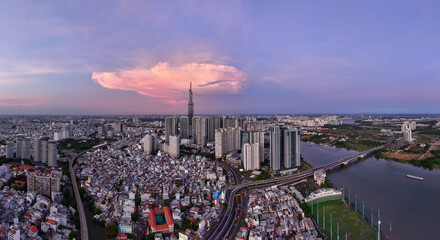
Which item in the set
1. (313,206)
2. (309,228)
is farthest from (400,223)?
(309,228)

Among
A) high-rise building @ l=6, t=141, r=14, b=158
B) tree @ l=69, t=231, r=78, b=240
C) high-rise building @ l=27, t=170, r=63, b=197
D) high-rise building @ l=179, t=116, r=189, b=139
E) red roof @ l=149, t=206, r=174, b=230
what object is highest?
high-rise building @ l=179, t=116, r=189, b=139

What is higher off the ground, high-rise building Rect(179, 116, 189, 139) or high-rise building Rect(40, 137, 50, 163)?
high-rise building Rect(179, 116, 189, 139)

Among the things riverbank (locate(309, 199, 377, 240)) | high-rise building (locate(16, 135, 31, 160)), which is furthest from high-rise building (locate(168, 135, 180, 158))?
riverbank (locate(309, 199, 377, 240))

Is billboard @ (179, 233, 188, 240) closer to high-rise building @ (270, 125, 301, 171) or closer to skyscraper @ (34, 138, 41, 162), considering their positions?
high-rise building @ (270, 125, 301, 171)

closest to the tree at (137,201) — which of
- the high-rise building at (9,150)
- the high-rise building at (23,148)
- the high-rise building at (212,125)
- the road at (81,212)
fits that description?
the road at (81,212)

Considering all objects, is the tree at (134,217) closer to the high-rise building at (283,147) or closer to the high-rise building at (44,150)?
the high-rise building at (283,147)

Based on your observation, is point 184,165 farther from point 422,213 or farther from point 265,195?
point 422,213
